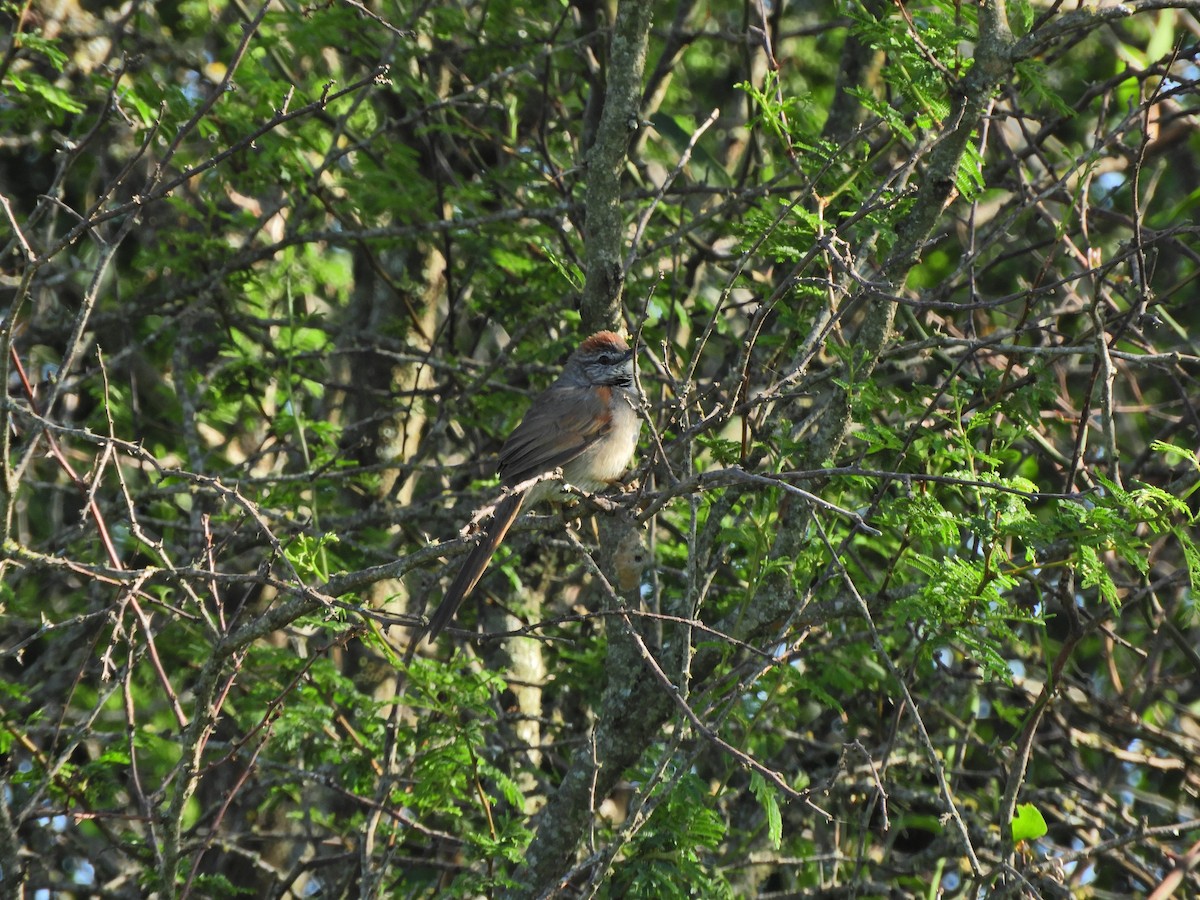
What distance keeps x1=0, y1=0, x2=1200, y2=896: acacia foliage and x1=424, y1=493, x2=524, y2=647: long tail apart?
186 millimetres

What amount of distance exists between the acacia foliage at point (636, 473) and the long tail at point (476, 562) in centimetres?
19

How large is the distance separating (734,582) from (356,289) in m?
3.71

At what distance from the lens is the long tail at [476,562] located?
4871 millimetres

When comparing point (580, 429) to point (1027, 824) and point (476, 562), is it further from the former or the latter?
point (1027, 824)

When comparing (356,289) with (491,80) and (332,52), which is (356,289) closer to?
(332,52)

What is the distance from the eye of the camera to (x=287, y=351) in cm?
680

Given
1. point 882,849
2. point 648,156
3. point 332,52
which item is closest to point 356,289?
point 332,52

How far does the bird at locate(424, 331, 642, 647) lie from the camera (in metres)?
5.98

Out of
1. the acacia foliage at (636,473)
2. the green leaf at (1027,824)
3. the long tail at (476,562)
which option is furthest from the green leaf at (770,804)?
the long tail at (476,562)

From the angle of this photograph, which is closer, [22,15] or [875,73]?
[22,15]

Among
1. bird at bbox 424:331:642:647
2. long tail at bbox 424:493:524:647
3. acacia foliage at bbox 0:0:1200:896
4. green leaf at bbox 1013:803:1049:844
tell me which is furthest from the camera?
bird at bbox 424:331:642:647

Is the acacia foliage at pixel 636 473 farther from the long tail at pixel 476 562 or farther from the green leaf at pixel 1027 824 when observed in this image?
the long tail at pixel 476 562

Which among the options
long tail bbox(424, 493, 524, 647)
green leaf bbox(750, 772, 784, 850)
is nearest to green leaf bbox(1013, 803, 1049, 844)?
green leaf bbox(750, 772, 784, 850)

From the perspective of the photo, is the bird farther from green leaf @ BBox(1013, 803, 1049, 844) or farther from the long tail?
green leaf @ BBox(1013, 803, 1049, 844)
